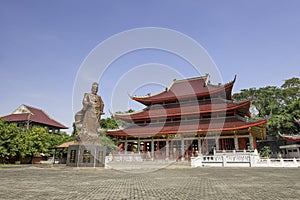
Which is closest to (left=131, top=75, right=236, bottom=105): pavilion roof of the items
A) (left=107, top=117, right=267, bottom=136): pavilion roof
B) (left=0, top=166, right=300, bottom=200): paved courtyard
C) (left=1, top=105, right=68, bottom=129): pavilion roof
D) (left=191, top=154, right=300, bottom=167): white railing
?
(left=107, top=117, right=267, bottom=136): pavilion roof

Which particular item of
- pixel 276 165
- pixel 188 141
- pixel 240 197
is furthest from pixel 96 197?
pixel 188 141

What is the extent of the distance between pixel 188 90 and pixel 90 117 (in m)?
18.5

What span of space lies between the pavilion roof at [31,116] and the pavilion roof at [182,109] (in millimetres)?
22482

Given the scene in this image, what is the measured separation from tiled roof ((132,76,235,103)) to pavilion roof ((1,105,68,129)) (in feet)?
78.5

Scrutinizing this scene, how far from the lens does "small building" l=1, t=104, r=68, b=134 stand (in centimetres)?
4272

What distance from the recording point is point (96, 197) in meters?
4.98

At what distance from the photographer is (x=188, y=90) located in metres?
30.7

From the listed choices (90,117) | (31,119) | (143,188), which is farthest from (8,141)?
(143,188)

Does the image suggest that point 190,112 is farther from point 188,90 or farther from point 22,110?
point 22,110

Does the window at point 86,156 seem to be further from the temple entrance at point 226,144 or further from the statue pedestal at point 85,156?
the temple entrance at point 226,144

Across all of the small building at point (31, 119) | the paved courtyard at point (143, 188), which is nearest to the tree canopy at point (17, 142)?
the paved courtyard at point (143, 188)

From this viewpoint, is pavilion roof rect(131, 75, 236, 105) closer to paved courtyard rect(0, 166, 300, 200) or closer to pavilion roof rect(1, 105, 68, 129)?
paved courtyard rect(0, 166, 300, 200)

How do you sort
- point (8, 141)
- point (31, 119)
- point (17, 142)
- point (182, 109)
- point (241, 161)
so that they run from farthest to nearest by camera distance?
1. point (31, 119)
2. point (182, 109)
3. point (17, 142)
4. point (8, 141)
5. point (241, 161)

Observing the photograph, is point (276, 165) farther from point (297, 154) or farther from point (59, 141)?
point (59, 141)
